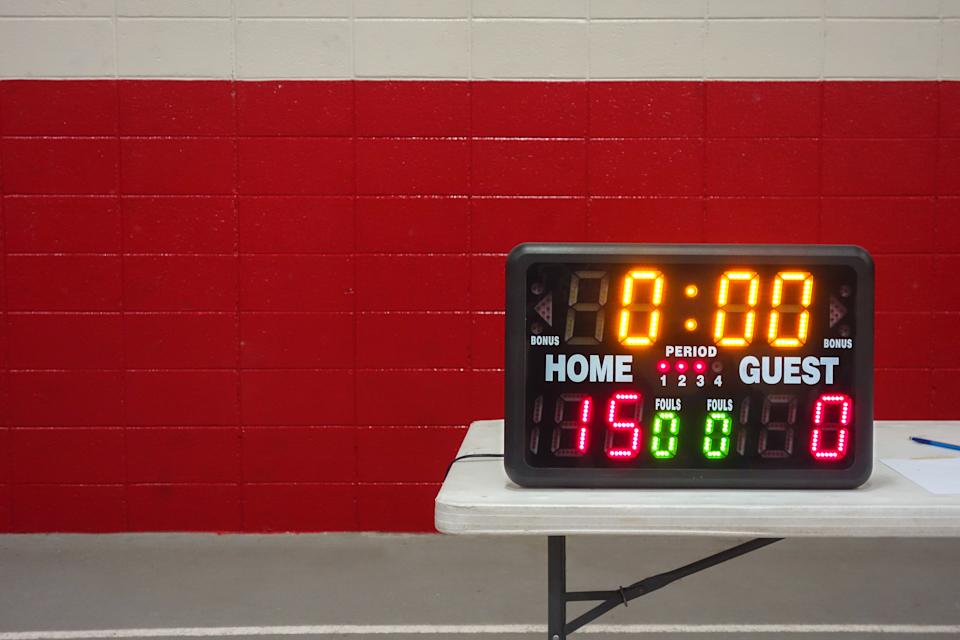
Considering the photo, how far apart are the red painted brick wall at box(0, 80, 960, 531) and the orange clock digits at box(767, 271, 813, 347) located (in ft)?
6.92

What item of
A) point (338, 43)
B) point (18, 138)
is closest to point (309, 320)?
point (338, 43)

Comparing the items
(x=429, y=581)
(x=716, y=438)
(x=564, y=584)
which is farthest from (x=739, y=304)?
(x=429, y=581)

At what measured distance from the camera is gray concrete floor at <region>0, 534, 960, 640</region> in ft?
9.86

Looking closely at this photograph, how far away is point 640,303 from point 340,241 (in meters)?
2.26

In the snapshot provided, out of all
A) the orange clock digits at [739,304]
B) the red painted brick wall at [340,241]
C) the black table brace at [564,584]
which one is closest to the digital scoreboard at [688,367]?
the orange clock digits at [739,304]

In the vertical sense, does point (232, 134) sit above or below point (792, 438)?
above

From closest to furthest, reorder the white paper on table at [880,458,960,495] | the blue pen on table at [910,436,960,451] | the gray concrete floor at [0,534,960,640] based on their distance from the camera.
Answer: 1. the white paper on table at [880,458,960,495]
2. the blue pen on table at [910,436,960,451]
3. the gray concrete floor at [0,534,960,640]

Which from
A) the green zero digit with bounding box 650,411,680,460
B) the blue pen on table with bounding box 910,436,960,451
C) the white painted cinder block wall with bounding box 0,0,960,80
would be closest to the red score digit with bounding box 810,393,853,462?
the green zero digit with bounding box 650,411,680,460

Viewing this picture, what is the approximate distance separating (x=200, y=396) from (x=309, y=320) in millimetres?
529

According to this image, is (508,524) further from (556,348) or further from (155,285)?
(155,285)

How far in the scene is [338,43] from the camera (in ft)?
12.1

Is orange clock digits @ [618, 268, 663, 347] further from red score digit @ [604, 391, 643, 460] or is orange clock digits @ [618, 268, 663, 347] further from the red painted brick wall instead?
the red painted brick wall

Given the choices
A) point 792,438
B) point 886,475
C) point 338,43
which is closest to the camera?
point 792,438

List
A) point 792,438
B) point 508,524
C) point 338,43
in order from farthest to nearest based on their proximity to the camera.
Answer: point 338,43 < point 792,438 < point 508,524
